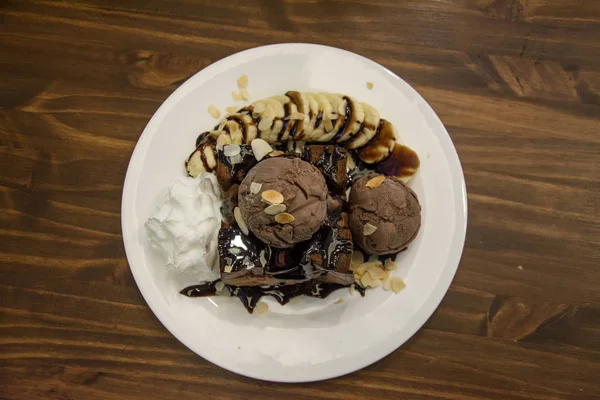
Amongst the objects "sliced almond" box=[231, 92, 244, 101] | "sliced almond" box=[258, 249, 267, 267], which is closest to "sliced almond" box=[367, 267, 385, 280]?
"sliced almond" box=[258, 249, 267, 267]

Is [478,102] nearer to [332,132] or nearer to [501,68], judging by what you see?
[501,68]

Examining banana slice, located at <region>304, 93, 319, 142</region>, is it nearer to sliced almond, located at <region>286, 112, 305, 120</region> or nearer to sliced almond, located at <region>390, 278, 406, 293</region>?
sliced almond, located at <region>286, 112, 305, 120</region>

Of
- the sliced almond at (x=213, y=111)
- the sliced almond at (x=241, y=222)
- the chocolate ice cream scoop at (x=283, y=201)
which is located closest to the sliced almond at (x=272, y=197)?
the chocolate ice cream scoop at (x=283, y=201)

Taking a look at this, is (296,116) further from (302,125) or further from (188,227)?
(188,227)

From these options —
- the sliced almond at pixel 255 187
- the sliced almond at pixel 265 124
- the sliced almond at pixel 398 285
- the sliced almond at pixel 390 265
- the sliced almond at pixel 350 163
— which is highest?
the sliced almond at pixel 265 124

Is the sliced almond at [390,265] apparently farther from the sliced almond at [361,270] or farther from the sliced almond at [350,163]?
the sliced almond at [350,163]

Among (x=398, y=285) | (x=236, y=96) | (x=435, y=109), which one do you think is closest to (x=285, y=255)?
(x=398, y=285)

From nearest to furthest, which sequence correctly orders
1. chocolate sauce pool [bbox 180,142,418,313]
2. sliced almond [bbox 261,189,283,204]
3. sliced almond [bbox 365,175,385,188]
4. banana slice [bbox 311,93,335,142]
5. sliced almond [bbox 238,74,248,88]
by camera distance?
sliced almond [bbox 261,189,283,204], chocolate sauce pool [bbox 180,142,418,313], sliced almond [bbox 365,175,385,188], banana slice [bbox 311,93,335,142], sliced almond [bbox 238,74,248,88]
